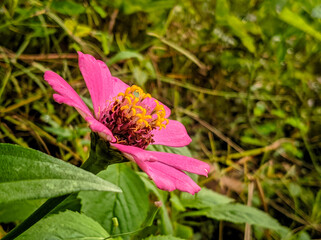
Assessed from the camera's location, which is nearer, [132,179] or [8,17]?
[132,179]

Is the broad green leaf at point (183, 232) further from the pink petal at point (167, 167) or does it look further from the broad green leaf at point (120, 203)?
the pink petal at point (167, 167)

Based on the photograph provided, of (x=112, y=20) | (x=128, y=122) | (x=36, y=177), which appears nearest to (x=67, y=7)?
(x=112, y=20)

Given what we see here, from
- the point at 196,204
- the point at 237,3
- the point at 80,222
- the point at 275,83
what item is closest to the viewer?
the point at 80,222

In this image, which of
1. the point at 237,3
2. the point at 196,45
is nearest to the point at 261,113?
the point at 196,45

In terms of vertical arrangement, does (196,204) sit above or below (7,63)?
below

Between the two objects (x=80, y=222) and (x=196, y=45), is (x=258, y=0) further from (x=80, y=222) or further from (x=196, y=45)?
(x=80, y=222)

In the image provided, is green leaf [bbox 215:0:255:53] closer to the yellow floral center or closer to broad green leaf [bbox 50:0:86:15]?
broad green leaf [bbox 50:0:86:15]
